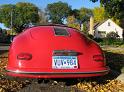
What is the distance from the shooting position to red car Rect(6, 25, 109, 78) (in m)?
7.21

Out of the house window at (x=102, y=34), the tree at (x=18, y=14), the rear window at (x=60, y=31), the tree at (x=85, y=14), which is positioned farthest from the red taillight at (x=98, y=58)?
the tree at (x=85, y=14)

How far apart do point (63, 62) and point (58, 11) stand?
136 m

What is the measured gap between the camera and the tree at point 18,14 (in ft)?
391

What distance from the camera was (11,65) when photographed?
24.3ft

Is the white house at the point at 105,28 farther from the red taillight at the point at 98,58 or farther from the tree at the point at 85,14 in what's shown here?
the red taillight at the point at 98,58

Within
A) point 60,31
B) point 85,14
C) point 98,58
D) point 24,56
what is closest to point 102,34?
point 85,14

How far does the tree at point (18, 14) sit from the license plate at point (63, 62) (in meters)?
110

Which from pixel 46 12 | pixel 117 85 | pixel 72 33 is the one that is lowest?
pixel 117 85

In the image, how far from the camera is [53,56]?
732 centimetres

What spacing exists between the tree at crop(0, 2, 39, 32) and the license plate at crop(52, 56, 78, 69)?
110 metres

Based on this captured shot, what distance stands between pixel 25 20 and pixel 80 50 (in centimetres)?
11424

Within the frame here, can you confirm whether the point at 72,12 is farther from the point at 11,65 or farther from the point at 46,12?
the point at 11,65

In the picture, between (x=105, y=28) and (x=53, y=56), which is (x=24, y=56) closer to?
(x=53, y=56)

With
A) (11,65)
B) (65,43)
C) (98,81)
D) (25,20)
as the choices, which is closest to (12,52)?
(11,65)
